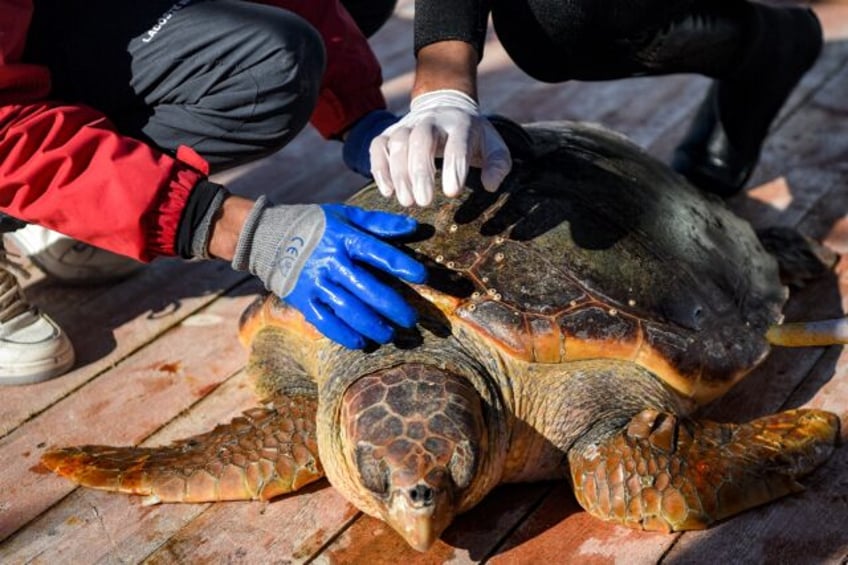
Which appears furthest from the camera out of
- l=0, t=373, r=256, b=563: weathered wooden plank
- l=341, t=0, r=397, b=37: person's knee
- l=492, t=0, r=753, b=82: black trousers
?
l=341, t=0, r=397, b=37: person's knee

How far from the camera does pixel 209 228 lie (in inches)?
89.3

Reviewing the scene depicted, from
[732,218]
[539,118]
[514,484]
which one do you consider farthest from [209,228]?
[539,118]

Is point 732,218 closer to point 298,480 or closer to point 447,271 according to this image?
point 447,271

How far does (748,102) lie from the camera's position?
3.03 meters

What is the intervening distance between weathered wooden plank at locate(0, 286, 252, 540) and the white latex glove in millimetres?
858

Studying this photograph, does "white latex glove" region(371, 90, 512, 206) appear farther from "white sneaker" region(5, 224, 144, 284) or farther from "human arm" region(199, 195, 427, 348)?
"white sneaker" region(5, 224, 144, 284)

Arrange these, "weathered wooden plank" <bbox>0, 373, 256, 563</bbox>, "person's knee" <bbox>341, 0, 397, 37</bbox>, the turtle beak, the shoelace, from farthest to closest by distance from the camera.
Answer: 1. "person's knee" <bbox>341, 0, 397, 37</bbox>
2. the shoelace
3. "weathered wooden plank" <bbox>0, 373, 256, 563</bbox>
4. the turtle beak

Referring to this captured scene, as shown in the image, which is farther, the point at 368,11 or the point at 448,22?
the point at 368,11

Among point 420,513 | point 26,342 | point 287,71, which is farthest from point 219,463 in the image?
point 287,71

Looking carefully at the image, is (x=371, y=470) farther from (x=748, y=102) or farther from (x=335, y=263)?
(x=748, y=102)

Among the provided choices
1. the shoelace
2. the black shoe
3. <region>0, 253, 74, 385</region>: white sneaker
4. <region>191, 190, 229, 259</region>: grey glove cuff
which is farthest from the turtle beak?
the black shoe

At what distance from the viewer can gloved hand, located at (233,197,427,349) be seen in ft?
6.74

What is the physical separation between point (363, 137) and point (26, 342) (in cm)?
107

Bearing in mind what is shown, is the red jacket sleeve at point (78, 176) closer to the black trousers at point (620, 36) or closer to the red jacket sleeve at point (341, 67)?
the red jacket sleeve at point (341, 67)
